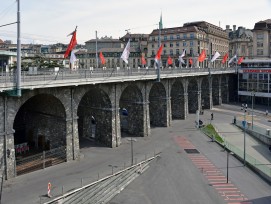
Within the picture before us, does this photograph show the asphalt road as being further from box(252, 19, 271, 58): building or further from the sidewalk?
box(252, 19, 271, 58): building

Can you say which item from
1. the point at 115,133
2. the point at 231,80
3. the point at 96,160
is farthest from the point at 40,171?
the point at 231,80

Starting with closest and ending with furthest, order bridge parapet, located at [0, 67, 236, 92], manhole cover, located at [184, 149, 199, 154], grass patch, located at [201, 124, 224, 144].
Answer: bridge parapet, located at [0, 67, 236, 92] < manhole cover, located at [184, 149, 199, 154] < grass patch, located at [201, 124, 224, 144]

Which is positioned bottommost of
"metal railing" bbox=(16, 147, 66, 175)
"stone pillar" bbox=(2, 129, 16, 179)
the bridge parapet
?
"metal railing" bbox=(16, 147, 66, 175)

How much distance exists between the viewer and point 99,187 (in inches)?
1341

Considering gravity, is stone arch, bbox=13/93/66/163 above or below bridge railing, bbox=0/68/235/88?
below

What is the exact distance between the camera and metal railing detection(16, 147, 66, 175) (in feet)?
126

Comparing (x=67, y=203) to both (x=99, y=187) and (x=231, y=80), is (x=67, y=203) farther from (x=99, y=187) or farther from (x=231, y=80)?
(x=231, y=80)

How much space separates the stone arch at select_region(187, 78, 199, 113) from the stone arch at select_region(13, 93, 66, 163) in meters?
45.6

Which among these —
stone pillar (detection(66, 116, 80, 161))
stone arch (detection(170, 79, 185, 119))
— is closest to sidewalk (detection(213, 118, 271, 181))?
stone arch (detection(170, 79, 185, 119))

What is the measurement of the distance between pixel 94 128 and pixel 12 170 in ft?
67.5

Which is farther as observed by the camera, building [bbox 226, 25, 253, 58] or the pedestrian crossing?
building [bbox 226, 25, 253, 58]

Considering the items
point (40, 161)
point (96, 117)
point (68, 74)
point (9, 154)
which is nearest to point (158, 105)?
point (96, 117)

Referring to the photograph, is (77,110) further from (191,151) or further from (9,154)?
(9,154)

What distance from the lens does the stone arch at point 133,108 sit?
192 feet
